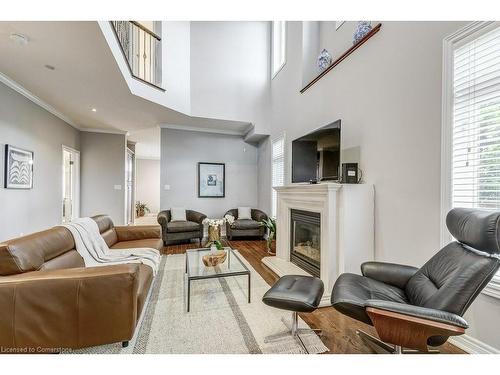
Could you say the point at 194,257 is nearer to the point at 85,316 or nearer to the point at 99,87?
the point at 85,316

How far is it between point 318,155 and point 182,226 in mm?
3133

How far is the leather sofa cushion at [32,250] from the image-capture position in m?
1.52

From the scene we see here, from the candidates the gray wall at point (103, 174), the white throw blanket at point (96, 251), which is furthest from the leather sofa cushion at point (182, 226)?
the gray wall at point (103, 174)

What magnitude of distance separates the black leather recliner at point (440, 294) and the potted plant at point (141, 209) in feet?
31.4

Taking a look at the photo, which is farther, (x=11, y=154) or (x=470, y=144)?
(x=11, y=154)

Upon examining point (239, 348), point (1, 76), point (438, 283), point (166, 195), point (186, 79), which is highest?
point (186, 79)

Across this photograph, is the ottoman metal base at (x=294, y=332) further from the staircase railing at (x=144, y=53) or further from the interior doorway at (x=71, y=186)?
the interior doorway at (x=71, y=186)

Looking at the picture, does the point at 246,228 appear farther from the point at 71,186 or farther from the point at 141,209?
the point at 141,209

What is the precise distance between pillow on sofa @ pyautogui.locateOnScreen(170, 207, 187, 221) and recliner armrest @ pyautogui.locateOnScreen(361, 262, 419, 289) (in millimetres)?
4195
